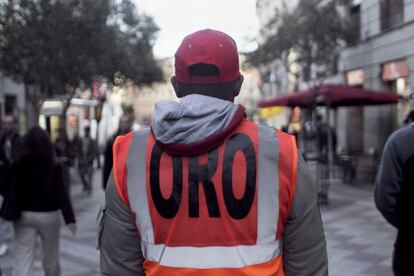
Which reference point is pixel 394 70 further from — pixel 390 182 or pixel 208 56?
pixel 208 56

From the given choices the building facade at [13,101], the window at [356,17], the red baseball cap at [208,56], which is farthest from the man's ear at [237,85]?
the building facade at [13,101]

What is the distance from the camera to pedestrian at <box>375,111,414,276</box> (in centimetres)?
305

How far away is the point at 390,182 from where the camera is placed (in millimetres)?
3098

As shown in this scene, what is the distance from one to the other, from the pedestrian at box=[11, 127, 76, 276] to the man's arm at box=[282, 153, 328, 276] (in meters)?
3.69

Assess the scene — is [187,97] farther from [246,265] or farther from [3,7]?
[3,7]

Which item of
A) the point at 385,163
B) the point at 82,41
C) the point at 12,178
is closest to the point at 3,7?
the point at 82,41

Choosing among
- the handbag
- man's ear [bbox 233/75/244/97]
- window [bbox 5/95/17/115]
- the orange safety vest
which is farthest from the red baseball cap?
window [bbox 5/95/17/115]

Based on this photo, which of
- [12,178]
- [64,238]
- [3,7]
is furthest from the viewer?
[3,7]

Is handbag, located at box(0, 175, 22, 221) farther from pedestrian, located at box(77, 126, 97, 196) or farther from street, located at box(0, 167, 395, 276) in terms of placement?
pedestrian, located at box(77, 126, 97, 196)

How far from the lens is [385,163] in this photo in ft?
10.3

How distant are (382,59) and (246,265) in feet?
58.5

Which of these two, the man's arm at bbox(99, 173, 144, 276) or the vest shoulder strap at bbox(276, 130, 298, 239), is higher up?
the vest shoulder strap at bbox(276, 130, 298, 239)

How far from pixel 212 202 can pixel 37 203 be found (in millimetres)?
3634

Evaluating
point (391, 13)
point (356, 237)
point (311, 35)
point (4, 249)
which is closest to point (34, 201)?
point (4, 249)
